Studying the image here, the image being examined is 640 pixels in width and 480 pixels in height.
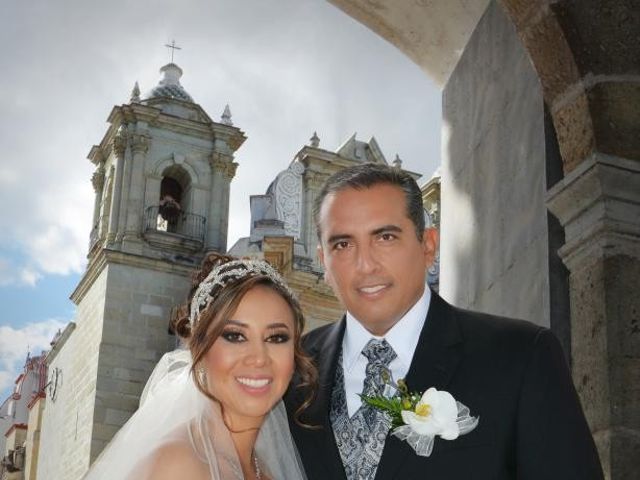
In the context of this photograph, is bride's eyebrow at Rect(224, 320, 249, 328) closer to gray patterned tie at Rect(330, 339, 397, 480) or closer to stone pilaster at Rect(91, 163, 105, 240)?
gray patterned tie at Rect(330, 339, 397, 480)

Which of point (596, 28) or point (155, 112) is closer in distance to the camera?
point (596, 28)

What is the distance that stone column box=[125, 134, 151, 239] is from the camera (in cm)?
2156

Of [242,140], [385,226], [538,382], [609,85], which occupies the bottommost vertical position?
[538,382]

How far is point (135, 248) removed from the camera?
838 inches

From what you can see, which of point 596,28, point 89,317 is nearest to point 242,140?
point 89,317

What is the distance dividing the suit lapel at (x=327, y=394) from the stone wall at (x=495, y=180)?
90 cm

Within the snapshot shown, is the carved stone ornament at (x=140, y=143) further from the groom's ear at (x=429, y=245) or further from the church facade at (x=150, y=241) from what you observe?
the groom's ear at (x=429, y=245)

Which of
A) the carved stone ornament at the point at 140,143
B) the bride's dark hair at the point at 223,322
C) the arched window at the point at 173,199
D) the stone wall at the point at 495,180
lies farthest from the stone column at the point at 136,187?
the bride's dark hair at the point at 223,322

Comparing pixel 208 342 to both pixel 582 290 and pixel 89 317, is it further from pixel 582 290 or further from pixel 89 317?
pixel 89 317

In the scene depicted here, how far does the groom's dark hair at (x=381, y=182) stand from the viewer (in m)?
2.50

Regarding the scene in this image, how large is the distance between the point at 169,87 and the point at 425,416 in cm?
2272

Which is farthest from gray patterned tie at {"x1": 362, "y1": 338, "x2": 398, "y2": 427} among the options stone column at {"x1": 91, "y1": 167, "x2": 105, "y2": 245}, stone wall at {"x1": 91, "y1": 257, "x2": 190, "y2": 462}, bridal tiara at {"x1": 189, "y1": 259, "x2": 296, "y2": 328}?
stone column at {"x1": 91, "y1": 167, "x2": 105, "y2": 245}

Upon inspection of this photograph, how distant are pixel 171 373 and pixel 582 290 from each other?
1.35 m

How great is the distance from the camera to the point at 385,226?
245 centimetres
